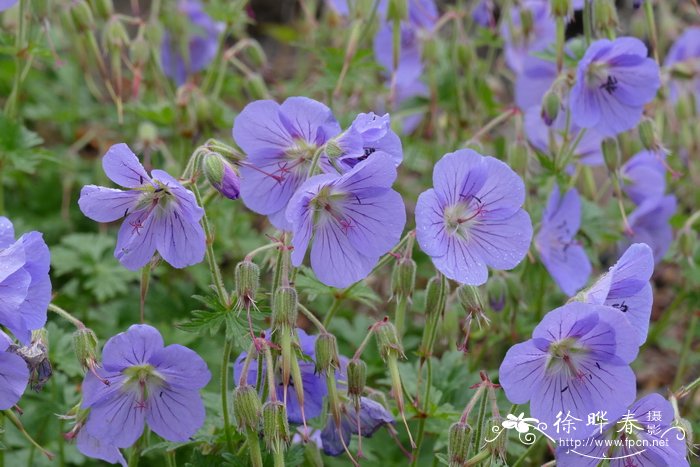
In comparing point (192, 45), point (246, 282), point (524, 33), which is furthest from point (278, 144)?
point (192, 45)

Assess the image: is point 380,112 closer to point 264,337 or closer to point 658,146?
point 658,146

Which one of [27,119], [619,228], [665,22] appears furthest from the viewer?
[27,119]

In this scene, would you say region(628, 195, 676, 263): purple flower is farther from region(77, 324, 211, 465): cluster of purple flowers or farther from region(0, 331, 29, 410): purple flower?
region(0, 331, 29, 410): purple flower

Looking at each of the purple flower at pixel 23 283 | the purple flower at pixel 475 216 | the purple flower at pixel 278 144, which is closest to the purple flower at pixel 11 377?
the purple flower at pixel 23 283

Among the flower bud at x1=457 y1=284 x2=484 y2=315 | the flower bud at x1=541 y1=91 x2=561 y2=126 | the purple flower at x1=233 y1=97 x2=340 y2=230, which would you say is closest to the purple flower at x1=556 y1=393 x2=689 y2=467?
the flower bud at x1=457 y1=284 x2=484 y2=315

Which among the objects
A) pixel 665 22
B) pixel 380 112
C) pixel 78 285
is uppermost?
pixel 665 22

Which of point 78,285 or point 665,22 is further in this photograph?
point 665,22

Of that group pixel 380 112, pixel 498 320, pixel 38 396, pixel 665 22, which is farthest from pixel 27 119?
pixel 665 22
